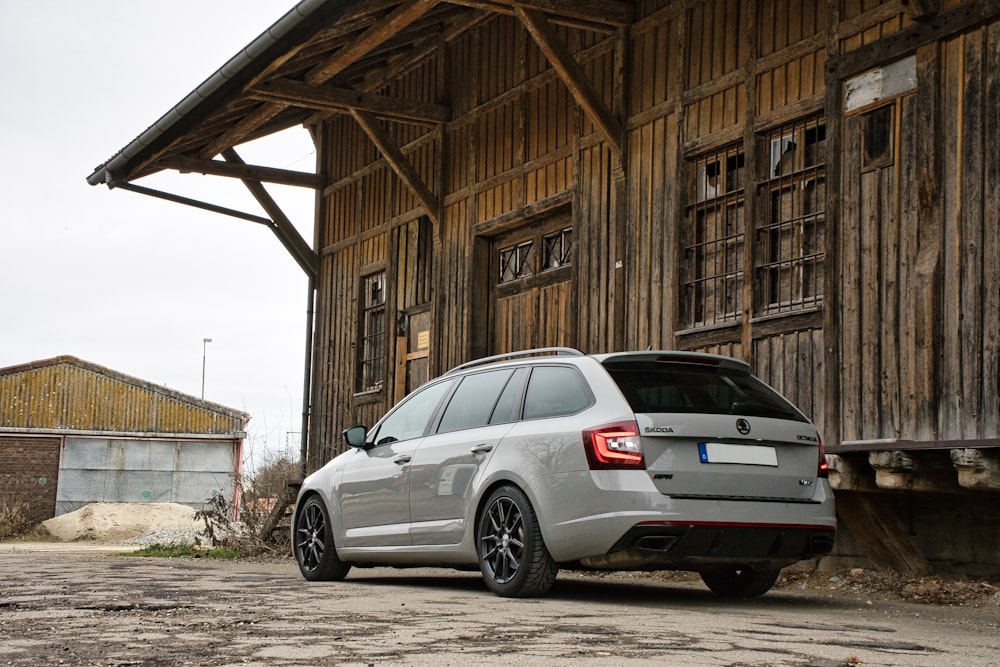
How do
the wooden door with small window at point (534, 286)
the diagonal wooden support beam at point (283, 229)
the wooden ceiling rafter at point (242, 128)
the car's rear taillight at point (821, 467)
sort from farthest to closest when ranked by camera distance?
the diagonal wooden support beam at point (283, 229) → the wooden ceiling rafter at point (242, 128) → the wooden door with small window at point (534, 286) → the car's rear taillight at point (821, 467)

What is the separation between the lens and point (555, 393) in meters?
8.09

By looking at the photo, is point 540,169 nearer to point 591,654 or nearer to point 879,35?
point 879,35

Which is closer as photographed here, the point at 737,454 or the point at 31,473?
the point at 737,454

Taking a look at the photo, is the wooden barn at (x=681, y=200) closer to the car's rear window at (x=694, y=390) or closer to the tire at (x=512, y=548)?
the car's rear window at (x=694, y=390)

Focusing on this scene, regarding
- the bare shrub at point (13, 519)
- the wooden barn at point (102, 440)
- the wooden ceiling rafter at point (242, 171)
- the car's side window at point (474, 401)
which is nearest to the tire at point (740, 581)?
the car's side window at point (474, 401)

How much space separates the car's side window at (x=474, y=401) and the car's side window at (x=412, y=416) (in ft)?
0.76

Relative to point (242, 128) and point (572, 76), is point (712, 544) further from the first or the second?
point (242, 128)

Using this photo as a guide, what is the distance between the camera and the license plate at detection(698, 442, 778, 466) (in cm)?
743

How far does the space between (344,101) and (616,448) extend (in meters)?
8.81

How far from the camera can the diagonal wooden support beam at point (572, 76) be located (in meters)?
12.2

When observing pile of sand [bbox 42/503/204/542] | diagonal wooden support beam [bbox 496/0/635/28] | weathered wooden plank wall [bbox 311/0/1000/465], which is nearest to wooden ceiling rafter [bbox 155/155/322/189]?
weathered wooden plank wall [bbox 311/0/1000/465]

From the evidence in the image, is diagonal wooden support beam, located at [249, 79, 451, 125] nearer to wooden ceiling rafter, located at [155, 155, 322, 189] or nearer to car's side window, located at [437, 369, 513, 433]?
wooden ceiling rafter, located at [155, 155, 322, 189]

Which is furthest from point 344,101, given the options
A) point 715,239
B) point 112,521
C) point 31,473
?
point 31,473

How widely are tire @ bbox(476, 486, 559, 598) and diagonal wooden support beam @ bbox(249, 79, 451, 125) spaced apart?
7.78 metres
